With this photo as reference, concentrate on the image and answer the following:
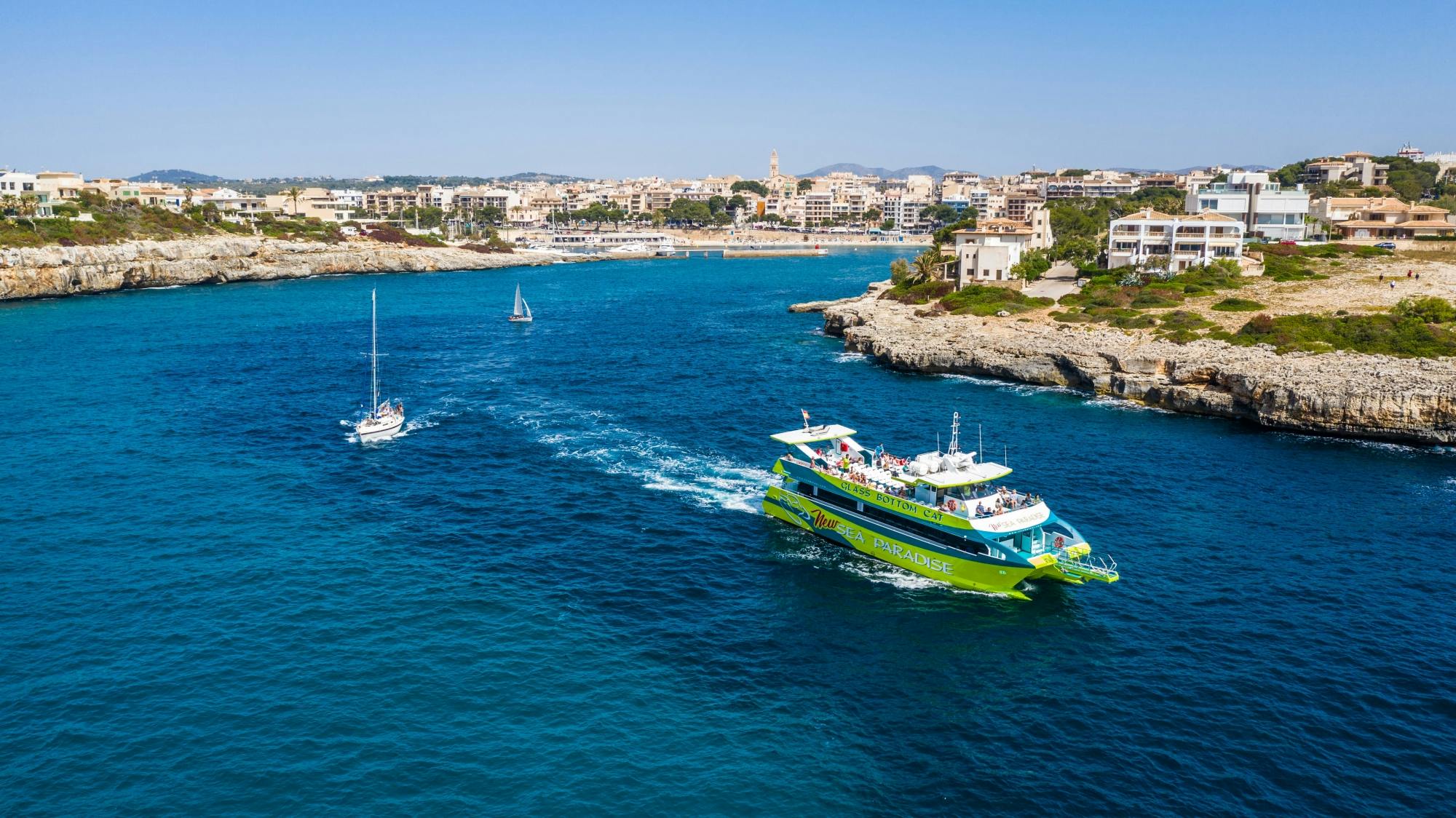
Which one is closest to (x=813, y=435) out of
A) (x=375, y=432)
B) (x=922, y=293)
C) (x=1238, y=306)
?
(x=375, y=432)

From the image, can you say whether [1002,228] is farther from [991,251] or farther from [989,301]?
[989,301]

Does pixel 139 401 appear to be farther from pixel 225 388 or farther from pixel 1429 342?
pixel 1429 342

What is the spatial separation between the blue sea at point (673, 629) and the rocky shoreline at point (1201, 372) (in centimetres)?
230

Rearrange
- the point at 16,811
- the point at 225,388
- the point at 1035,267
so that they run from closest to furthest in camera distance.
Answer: the point at 16,811 → the point at 225,388 → the point at 1035,267

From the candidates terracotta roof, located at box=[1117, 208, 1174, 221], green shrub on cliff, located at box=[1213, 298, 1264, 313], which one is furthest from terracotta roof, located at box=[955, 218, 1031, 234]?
green shrub on cliff, located at box=[1213, 298, 1264, 313]

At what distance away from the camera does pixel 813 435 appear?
186 ft

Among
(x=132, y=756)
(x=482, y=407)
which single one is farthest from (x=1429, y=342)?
(x=132, y=756)

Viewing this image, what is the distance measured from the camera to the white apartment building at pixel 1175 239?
390 feet

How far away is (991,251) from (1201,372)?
4976 centimetres

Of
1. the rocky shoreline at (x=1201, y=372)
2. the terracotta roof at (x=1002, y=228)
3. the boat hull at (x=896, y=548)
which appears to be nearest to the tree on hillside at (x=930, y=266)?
the terracotta roof at (x=1002, y=228)

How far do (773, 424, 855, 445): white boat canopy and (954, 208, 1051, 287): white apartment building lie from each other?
69242mm

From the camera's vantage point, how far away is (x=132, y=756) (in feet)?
106

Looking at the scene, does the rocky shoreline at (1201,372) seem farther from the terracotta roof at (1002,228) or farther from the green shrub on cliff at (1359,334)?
the terracotta roof at (1002,228)

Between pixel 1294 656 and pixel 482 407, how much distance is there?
61595 mm
